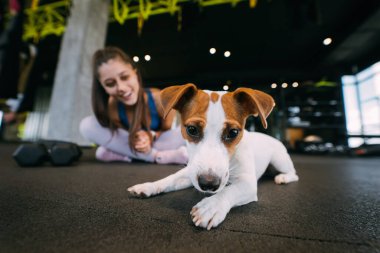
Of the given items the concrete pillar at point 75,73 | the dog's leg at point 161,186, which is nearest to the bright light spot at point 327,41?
the concrete pillar at point 75,73

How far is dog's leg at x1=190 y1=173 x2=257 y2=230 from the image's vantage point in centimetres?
67

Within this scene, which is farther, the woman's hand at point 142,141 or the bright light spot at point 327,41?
the bright light spot at point 327,41

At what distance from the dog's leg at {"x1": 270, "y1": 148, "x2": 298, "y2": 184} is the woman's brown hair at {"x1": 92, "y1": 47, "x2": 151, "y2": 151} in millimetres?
1074

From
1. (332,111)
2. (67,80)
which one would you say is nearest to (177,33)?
(67,80)

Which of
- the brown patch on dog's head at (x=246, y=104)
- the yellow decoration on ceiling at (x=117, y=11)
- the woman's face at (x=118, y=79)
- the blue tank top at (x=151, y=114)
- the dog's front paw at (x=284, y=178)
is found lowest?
the dog's front paw at (x=284, y=178)

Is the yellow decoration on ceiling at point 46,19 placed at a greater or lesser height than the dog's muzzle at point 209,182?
greater

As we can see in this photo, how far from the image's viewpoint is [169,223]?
2.26ft

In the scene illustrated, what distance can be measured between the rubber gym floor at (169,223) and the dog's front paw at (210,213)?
2 centimetres

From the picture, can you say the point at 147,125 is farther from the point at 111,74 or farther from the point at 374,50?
the point at 374,50

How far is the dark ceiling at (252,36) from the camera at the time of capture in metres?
4.54

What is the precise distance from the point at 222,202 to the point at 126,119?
1475 millimetres

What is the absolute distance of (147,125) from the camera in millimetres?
1937

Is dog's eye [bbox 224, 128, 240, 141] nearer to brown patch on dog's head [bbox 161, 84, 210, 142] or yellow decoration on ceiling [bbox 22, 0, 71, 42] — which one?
brown patch on dog's head [bbox 161, 84, 210, 142]

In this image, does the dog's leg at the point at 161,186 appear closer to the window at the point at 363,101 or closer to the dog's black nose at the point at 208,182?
the dog's black nose at the point at 208,182
